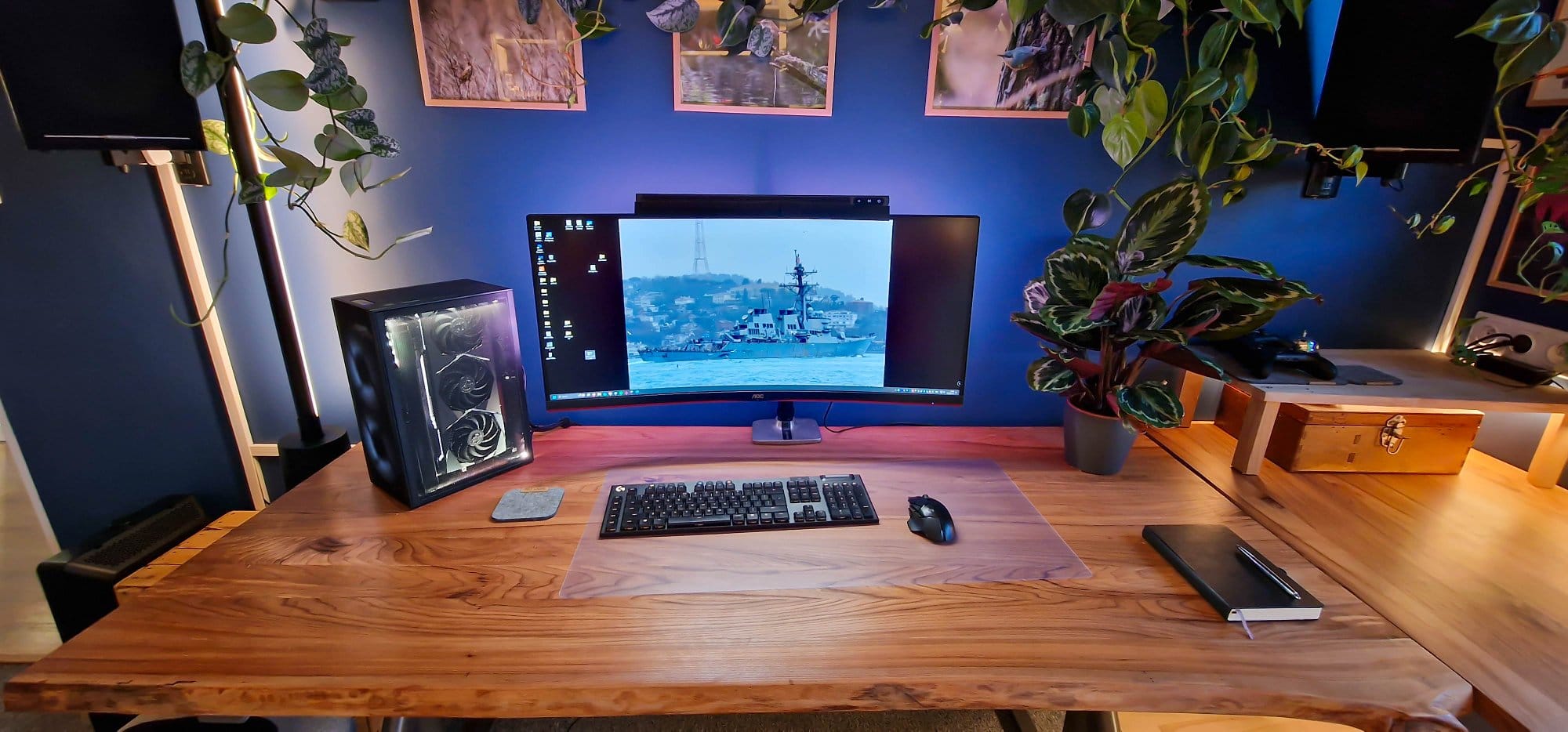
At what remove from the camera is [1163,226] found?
97 cm

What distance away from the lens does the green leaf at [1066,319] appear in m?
0.97

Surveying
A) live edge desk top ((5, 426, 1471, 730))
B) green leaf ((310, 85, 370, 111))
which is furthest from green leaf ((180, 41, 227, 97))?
live edge desk top ((5, 426, 1471, 730))

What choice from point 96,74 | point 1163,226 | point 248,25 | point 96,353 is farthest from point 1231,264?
point 96,353

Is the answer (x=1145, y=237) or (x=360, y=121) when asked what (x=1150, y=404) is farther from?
(x=360, y=121)

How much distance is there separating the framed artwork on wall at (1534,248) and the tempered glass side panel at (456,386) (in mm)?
1967

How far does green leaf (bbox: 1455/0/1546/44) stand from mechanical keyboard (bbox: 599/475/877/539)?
3.83 feet


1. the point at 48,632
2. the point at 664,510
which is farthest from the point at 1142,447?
the point at 48,632

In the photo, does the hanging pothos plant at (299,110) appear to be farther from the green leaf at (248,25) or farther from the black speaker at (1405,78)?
the black speaker at (1405,78)

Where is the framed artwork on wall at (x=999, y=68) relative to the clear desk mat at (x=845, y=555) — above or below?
above

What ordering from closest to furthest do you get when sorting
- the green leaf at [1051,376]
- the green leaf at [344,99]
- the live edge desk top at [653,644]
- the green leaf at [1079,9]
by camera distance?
the live edge desk top at [653,644] < the green leaf at [1079,9] < the green leaf at [344,99] < the green leaf at [1051,376]

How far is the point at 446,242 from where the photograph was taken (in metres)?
1.28

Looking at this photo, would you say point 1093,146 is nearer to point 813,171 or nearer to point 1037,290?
point 1037,290

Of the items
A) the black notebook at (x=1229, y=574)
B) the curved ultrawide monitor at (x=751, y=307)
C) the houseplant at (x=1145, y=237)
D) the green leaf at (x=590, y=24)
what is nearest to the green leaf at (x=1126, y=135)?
the houseplant at (x=1145, y=237)

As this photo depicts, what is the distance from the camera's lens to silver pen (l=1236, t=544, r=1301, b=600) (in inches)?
31.8
